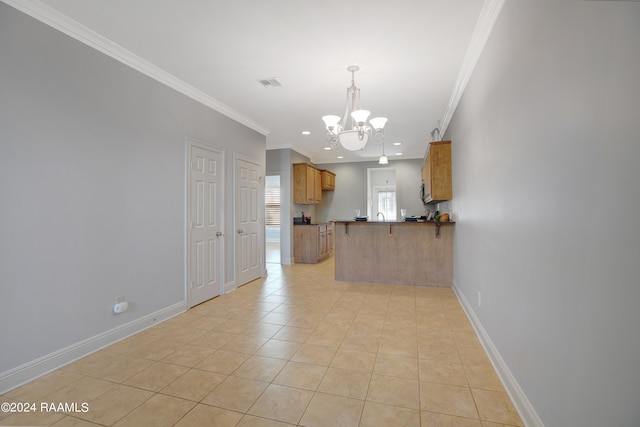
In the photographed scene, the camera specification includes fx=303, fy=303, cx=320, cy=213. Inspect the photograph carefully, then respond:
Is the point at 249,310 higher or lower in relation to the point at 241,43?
lower

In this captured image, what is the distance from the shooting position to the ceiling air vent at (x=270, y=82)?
3.64m

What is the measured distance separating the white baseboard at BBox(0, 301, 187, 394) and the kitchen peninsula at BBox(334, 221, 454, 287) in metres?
2.94

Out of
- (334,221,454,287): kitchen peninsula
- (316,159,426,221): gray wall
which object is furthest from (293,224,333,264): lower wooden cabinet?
(316,159,426,221): gray wall

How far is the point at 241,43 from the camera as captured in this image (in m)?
2.88

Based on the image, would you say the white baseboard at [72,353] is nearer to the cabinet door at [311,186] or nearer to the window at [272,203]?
the cabinet door at [311,186]

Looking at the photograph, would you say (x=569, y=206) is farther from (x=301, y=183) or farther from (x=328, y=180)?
(x=328, y=180)

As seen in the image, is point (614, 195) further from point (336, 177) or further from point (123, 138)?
point (336, 177)

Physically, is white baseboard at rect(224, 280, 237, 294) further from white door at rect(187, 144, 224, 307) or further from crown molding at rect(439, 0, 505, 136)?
crown molding at rect(439, 0, 505, 136)

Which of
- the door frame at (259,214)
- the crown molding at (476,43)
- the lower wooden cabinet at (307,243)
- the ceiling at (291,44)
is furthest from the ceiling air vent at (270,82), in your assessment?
the lower wooden cabinet at (307,243)

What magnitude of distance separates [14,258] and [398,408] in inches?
113

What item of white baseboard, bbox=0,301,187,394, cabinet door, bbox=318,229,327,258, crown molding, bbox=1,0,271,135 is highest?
crown molding, bbox=1,0,271,135

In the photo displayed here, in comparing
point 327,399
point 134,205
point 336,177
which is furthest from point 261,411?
point 336,177

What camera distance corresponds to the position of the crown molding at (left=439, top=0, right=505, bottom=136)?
2.32 m

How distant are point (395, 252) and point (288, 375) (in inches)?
126
